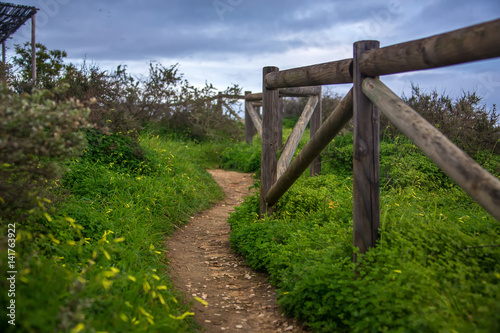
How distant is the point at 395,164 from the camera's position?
7285 millimetres

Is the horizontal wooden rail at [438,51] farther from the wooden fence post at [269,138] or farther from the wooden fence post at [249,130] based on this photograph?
the wooden fence post at [249,130]

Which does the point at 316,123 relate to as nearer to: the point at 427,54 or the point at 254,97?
the point at 254,97

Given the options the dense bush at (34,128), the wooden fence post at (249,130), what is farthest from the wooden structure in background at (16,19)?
the dense bush at (34,128)

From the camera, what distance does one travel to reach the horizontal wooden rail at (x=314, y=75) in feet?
12.3

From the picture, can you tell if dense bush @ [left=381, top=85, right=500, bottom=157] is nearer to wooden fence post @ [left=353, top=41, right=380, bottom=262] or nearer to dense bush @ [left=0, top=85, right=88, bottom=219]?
wooden fence post @ [left=353, top=41, right=380, bottom=262]

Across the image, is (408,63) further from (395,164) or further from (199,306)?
(395,164)

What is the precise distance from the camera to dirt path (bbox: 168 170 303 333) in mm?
3545

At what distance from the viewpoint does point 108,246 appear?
3.11 meters

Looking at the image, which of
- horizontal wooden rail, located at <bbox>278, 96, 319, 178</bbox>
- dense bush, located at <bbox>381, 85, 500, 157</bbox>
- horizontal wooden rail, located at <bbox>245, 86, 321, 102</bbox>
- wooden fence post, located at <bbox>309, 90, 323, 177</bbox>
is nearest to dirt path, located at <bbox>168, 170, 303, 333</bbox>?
horizontal wooden rail, located at <bbox>278, 96, 319, 178</bbox>

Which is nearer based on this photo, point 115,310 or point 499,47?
point 499,47

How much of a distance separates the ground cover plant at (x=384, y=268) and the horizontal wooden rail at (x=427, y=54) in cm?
128

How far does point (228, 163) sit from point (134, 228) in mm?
6520

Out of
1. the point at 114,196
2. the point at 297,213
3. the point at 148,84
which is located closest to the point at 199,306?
the point at 297,213

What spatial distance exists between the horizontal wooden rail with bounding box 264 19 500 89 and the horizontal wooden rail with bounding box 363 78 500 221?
24cm
